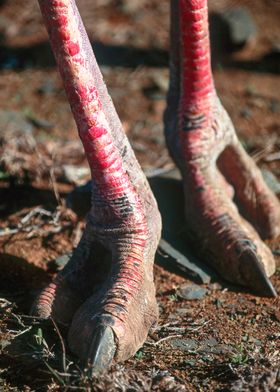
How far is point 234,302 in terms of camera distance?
4.39 m

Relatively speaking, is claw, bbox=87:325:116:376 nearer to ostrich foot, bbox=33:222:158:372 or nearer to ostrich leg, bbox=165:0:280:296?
ostrich foot, bbox=33:222:158:372

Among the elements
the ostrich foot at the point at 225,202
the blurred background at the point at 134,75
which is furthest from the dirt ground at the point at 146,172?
the ostrich foot at the point at 225,202

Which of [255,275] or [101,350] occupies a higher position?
[101,350]

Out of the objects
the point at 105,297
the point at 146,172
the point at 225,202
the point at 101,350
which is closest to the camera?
the point at 101,350

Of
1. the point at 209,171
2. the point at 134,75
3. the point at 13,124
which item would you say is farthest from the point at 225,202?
the point at 134,75

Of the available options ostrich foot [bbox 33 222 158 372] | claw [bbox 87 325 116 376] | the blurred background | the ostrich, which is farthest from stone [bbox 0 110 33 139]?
claw [bbox 87 325 116 376]

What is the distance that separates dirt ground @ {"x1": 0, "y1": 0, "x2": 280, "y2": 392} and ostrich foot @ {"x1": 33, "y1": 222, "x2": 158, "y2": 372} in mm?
89

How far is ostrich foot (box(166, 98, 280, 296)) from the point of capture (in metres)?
4.47

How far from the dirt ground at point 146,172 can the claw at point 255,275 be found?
65 mm

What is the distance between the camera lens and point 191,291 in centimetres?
450

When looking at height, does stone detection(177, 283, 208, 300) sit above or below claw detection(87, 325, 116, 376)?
below

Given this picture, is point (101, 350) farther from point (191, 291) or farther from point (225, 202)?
point (225, 202)

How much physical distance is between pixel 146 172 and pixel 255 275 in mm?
1566

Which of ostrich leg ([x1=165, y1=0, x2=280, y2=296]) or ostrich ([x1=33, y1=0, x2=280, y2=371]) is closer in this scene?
ostrich ([x1=33, y1=0, x2=280, y2=371])
